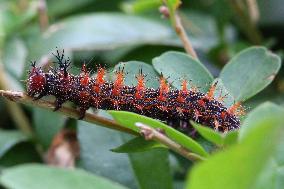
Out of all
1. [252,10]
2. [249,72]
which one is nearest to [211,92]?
[249,72]

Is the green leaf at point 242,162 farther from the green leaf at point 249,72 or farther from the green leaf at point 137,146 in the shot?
the green leaf at point 249,72

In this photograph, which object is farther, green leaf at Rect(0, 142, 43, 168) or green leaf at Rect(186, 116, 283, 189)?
green leaf at Rect(0, 142, 43, 168)

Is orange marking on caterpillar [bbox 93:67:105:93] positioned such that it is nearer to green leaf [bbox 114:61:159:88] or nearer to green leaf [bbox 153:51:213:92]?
green leaf [bbox 114:61:159:88]

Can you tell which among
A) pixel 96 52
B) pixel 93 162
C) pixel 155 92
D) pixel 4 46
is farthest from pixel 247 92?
pixel 4 46

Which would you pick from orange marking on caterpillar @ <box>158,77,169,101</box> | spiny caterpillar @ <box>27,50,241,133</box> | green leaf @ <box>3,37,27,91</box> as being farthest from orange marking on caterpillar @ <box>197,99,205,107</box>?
green leaf @ <box>3,37,27,91</box>

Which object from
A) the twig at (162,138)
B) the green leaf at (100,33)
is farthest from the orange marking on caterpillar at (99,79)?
the green leaf at (100,33)

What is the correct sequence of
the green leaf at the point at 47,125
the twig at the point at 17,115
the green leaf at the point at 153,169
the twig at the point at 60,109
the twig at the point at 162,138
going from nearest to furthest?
the twig at the point at 162,138
the twig at the point at 60,109
the green leaf at the point at 153,169
the green leaf at the point at 47,125
the twig at the point at 17,115

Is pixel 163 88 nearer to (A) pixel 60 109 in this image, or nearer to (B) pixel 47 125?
(A) pixel 60 109
